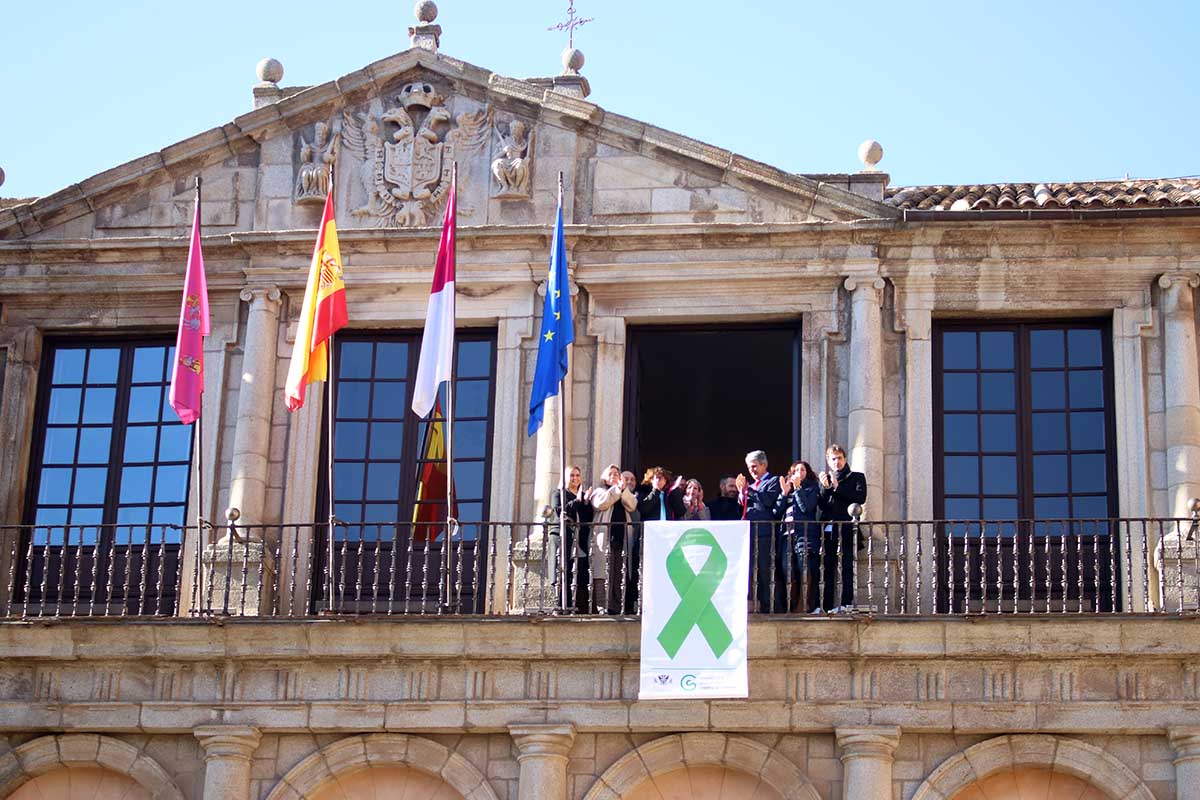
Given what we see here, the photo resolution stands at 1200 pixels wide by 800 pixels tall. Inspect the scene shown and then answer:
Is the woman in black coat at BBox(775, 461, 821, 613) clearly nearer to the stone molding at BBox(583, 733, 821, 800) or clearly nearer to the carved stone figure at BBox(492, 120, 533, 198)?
the stone molding at BBox(583, 733, 821, 800)

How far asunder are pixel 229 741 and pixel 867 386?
589cm

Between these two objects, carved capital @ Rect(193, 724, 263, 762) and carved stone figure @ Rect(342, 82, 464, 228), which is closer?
carved capital @ Rect(193, 724, 263, 762)

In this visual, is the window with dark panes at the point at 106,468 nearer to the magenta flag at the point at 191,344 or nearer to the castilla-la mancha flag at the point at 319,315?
the magenta flag at the point at 191,344

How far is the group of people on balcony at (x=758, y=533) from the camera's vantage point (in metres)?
19.4

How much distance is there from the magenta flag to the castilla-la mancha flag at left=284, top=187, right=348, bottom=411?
0.75 m

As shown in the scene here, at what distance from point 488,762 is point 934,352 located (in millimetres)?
5120

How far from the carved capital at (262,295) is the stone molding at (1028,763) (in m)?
6.96

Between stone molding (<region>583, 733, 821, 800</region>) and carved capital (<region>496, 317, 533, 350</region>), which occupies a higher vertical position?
carved capital (<region>496, 317, 533, 350</region>)

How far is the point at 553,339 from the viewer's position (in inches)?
786

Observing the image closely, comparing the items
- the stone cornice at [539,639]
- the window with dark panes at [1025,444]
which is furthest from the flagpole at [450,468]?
the window with dark panes at [1025,444]

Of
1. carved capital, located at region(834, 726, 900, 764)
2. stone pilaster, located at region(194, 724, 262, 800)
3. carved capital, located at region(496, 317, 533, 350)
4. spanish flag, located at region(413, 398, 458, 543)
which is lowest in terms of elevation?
stone pilaster, located at region(194, 724, 262, 800)

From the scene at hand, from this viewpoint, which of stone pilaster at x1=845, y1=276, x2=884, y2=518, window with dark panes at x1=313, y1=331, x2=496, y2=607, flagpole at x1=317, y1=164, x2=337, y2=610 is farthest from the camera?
window with dark panes at x1=313, y1=331, x2=496, y2=607

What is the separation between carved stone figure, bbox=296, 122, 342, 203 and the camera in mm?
21594

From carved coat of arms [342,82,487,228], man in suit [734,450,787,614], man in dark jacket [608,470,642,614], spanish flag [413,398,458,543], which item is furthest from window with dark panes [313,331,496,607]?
man in suit [734,450,787,614]
